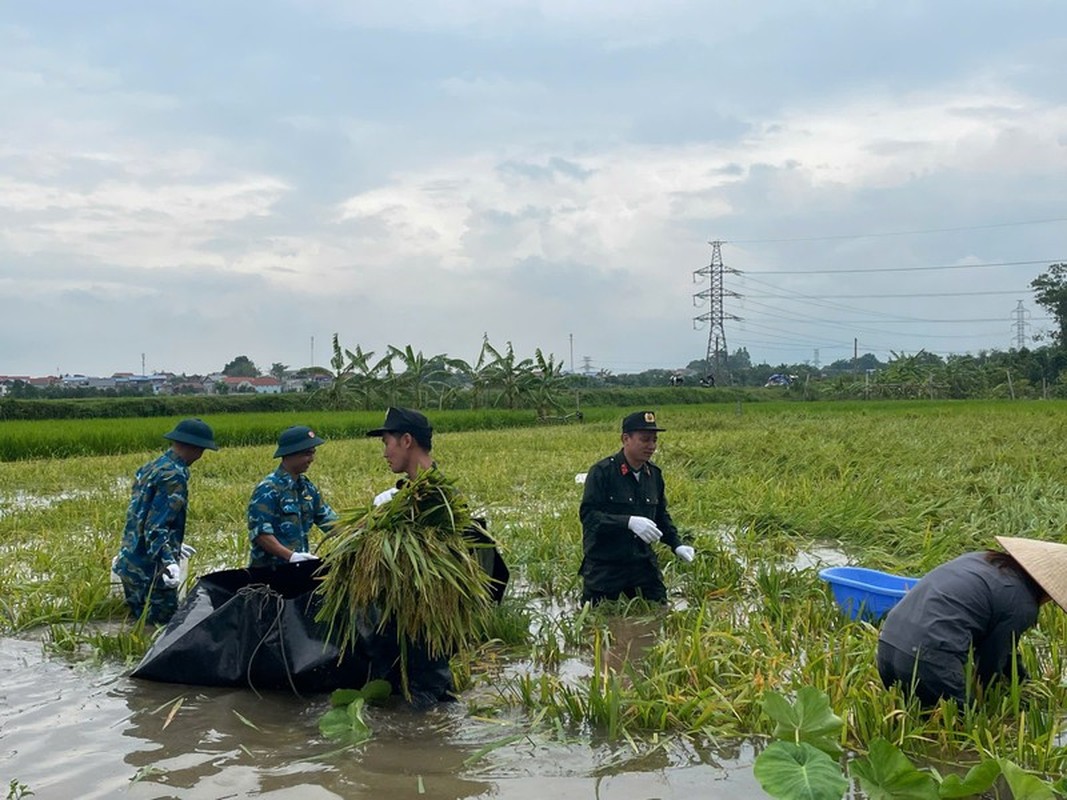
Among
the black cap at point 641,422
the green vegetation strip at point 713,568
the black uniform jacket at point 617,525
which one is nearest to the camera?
the green vegetation strip at point 713,568

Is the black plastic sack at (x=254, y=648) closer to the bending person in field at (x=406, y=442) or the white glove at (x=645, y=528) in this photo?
the bending person in field at (x=406, y=442)

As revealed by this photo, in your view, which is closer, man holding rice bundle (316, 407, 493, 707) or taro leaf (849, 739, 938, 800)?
taro leaf (849, 739, 938, 800)

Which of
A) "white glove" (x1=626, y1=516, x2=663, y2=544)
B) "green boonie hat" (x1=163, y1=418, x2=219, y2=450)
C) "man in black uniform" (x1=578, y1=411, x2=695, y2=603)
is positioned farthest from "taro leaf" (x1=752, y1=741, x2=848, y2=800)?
"green boonie hat" (x1=163, y1=418, x2=219, y2=450)

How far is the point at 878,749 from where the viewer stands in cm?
293

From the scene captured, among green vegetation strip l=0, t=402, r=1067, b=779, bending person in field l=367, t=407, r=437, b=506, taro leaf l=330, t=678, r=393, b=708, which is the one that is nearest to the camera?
green vegetation strip l=0, t=402, r=1067, b=779

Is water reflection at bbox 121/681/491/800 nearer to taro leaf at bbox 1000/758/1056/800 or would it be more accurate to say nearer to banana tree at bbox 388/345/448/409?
taro leaf at bbox 1000/758/1056/800

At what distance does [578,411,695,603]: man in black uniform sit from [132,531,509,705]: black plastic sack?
123 centimetres

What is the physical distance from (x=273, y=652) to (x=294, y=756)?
2.09 feet

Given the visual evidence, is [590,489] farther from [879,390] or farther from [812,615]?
[879,390]

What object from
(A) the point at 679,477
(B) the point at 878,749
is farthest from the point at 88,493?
(B) the point at 878,749

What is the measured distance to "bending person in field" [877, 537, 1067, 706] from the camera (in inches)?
134

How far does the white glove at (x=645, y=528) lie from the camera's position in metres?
5.18

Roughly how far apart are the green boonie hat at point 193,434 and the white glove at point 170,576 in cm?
65

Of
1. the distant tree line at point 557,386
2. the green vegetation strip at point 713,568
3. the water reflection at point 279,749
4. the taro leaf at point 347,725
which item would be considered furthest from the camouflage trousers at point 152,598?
the distant tree line at point 557,386
